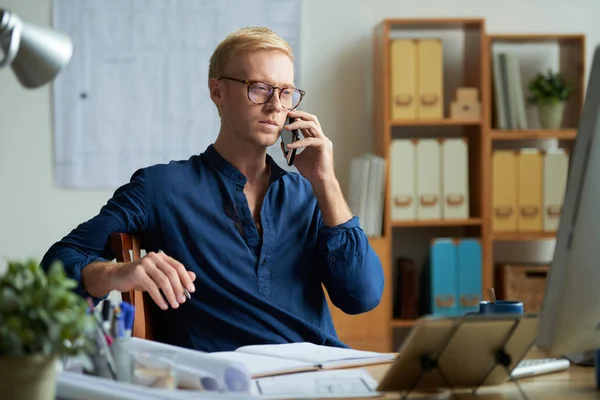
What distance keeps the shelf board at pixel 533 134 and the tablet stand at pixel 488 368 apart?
2.85m

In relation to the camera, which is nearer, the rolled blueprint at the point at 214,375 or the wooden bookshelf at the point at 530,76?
the rolled blueprint at the point at 214,375

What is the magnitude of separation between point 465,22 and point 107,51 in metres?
1.67

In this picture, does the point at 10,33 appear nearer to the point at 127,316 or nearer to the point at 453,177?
the point at 127,316

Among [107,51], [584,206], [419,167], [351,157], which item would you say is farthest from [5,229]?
[584,206]

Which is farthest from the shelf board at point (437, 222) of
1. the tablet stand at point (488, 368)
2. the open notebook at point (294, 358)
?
the tablet stand at point (488, 368)

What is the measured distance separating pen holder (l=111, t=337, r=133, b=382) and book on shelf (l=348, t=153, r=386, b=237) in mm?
2819

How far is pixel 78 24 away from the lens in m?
4.21

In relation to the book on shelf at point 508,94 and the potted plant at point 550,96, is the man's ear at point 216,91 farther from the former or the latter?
the potted plant at point 550,96

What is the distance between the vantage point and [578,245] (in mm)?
1073

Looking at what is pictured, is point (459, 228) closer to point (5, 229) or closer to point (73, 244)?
point (5, 229)

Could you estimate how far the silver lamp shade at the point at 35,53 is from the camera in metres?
1.19

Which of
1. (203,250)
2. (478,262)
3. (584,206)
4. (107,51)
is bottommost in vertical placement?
(478,262)

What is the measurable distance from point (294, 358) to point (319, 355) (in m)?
0.05

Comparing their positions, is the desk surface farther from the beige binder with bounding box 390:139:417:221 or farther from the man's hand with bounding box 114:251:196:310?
the beige binder with bounding box 390:139:417:221
